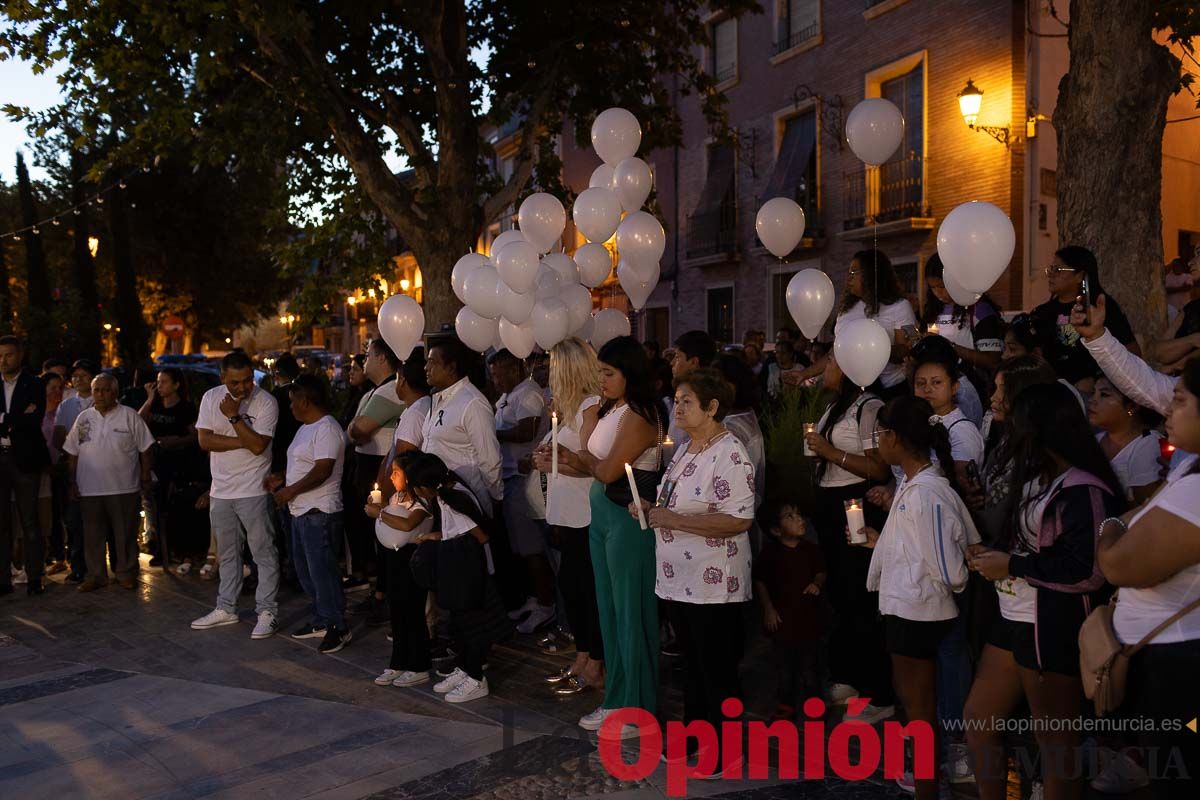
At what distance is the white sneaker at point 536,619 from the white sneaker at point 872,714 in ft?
8.16

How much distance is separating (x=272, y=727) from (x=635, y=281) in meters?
3.58

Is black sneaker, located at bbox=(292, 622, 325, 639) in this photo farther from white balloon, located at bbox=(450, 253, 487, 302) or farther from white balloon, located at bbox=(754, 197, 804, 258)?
white balloon, located at bbox=(754, 197, 804, 258)

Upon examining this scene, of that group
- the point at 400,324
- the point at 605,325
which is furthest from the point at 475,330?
the point at 605,325

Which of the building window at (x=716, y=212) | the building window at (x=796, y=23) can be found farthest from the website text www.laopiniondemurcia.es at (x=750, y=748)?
the building window at (x=716, y=212)

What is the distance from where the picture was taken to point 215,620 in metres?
6.98

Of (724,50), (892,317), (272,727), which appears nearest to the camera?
(272,727)

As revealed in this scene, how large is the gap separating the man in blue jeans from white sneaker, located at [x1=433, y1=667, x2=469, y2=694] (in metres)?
1.22

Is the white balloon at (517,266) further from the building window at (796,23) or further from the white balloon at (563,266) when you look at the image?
the building window at (796,23)

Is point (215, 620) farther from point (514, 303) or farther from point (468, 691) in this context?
point (514, 303)

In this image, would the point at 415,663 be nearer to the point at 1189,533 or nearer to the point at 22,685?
the point at 22,685

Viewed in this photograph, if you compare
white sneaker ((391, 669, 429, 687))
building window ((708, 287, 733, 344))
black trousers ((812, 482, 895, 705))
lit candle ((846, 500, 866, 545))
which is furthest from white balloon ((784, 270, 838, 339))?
building window ((708, 287, 733, 344))

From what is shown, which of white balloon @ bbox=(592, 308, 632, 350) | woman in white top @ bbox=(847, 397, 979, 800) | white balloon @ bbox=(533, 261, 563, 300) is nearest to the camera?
woman in white top @ bbox=(847, 397, 979, 800)

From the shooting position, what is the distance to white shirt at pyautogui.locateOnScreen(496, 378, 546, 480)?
22.4ft

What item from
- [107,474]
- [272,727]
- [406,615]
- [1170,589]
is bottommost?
[272,727]
